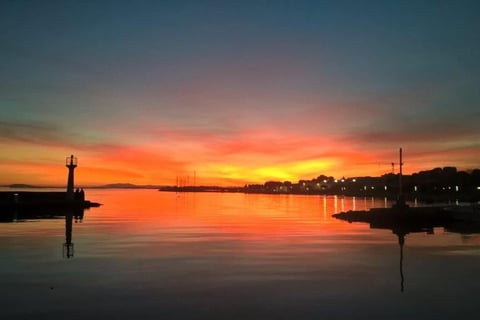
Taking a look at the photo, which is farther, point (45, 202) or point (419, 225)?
point (45, 202)

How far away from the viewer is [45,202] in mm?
72812

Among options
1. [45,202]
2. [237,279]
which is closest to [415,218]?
[237,279]

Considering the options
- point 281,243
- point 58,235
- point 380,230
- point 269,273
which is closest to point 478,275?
point 269,273

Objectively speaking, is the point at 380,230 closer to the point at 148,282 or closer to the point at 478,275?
the point at 478,275

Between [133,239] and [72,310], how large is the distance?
20.4 m

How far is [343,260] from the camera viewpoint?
24734 millimetres

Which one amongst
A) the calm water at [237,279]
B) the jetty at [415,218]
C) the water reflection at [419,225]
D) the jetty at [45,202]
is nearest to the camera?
the calm water at [237,279]

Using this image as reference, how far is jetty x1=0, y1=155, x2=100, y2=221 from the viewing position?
6502 centimetres

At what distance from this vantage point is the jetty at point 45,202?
6502 cm

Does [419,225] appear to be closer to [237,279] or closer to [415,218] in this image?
[415,218]

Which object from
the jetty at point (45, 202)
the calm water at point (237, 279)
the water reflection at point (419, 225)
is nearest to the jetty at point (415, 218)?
the water reflection at point (419, 225)

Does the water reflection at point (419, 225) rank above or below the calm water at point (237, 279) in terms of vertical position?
above

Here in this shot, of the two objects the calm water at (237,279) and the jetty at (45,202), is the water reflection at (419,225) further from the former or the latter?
the jetty at (45,202)

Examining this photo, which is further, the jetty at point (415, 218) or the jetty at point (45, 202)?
the jetty at point (45, 202)
